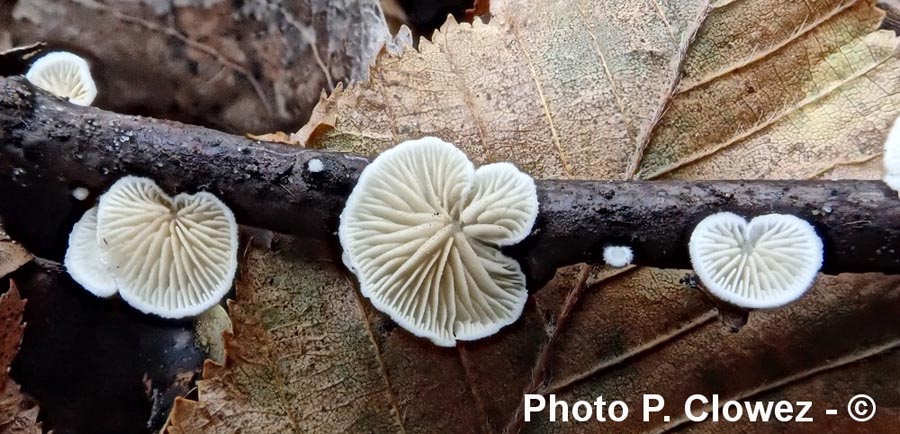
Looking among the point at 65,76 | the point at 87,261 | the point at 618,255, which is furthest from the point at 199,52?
the point at 618,255

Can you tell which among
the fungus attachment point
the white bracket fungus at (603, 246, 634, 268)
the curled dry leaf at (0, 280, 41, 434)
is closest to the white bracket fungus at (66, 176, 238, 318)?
the curled dry leaf at (0, 280, 41, 434)

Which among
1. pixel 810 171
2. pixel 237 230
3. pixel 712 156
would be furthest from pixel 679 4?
pixel 237 230

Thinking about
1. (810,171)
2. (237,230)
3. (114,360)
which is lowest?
(114,360)

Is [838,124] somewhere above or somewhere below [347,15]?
above

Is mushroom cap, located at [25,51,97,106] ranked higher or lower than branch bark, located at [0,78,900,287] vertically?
lower

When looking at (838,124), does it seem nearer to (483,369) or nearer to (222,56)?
(483,369)

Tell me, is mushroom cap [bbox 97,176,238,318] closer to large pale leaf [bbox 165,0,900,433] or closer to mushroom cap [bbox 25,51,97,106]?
large pale leaf [bbox 165,0,900,433]
